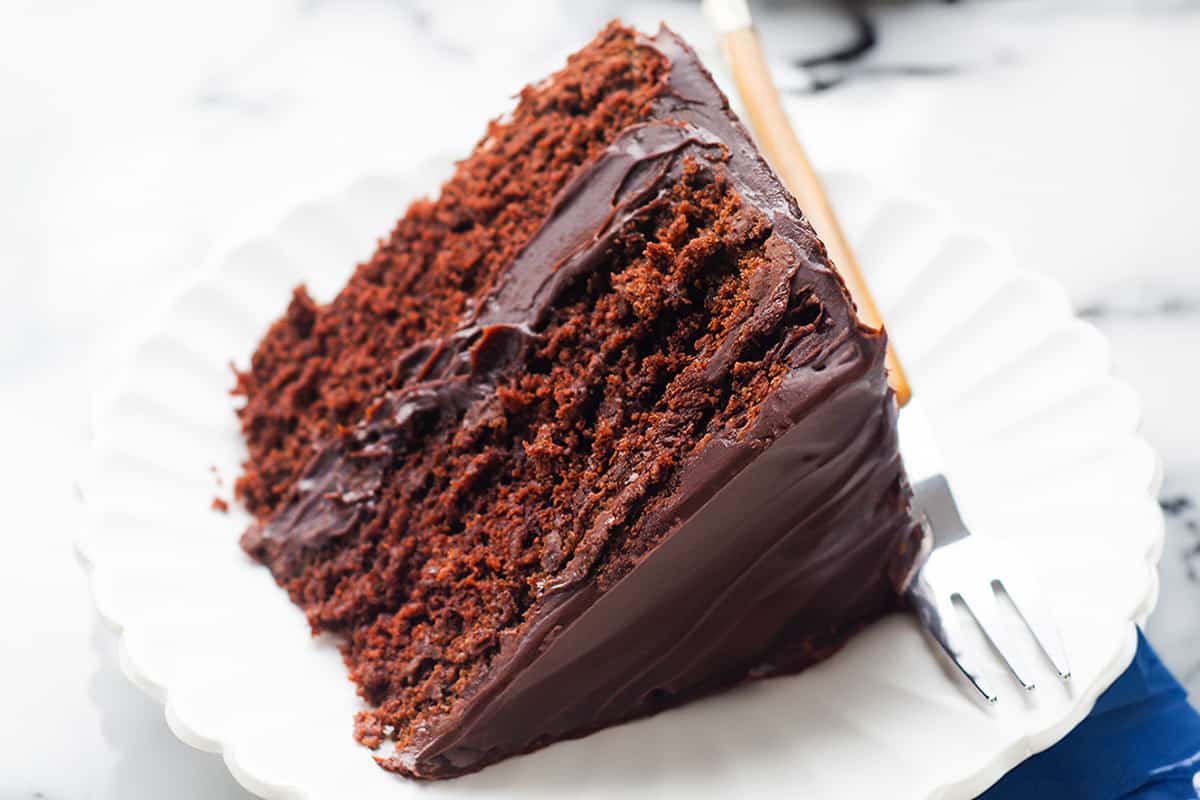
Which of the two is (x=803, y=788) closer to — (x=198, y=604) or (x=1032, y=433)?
(x=1032, y=433)

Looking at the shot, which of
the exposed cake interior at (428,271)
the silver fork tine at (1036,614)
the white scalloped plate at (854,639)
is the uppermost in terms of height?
the exposed cake interior at (428,271)

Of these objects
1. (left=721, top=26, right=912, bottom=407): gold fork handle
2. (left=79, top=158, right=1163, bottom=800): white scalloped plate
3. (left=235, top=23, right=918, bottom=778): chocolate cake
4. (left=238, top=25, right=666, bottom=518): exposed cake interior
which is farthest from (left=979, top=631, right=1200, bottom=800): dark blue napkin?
(left=238, top=25, right=666, bottom=518): exposed cake interior

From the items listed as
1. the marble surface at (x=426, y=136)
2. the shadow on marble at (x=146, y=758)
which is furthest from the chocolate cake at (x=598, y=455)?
the marble surface at (x=426, y=136)

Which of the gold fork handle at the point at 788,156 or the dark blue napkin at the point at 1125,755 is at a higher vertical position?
the gold fork handle at the point at 788,156

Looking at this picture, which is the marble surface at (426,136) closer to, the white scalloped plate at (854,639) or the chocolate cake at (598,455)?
the white scalloped plate at (854,639)

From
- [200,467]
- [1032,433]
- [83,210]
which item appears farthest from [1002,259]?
[83,210]

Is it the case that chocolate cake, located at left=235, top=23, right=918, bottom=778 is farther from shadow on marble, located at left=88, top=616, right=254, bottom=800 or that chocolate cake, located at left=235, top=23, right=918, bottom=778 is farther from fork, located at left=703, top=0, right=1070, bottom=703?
shadow on marble, located at left=88, top=616, right=254, bottom=800

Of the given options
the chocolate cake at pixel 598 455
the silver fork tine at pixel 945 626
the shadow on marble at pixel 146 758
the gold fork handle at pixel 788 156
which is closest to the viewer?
the chocolate cake at pixel 598 455
